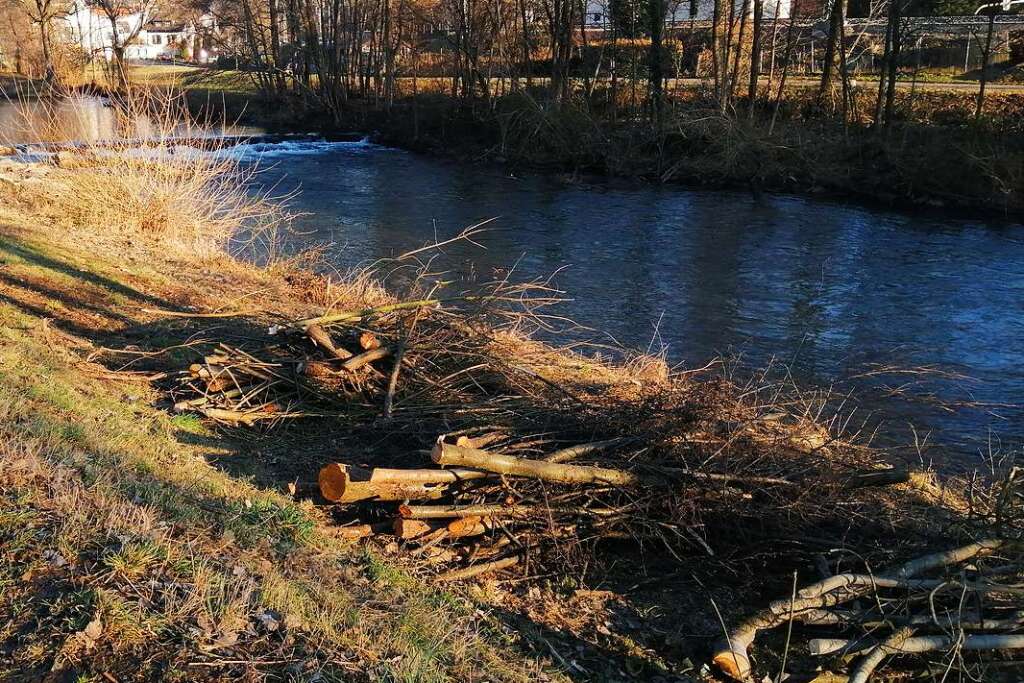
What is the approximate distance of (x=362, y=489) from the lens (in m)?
6.36

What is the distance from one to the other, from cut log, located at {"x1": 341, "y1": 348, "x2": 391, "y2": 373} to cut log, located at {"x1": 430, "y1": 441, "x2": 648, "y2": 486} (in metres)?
2.01

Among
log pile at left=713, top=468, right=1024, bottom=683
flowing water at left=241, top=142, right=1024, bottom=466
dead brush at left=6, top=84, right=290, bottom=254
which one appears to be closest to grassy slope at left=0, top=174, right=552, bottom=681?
log pile at left=713, top=468, right=1024, bottom=683

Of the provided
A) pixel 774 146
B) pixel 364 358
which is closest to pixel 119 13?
A: pixel 774 146

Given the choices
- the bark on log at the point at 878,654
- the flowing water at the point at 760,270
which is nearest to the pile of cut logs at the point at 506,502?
the bark on log at the point at 878,654

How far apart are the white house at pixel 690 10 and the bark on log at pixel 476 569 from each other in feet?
97.8

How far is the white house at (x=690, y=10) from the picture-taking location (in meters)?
35.4

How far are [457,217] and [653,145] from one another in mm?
10245

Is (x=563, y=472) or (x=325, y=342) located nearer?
(x=563, y=472)

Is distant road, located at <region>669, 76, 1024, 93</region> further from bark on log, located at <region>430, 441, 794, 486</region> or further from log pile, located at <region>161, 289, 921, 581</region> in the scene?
bark on log, located at <region>430, 441, 794, 486</region>

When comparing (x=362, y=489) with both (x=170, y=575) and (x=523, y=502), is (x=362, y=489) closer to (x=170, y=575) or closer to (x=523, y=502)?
(x=523, y=502)

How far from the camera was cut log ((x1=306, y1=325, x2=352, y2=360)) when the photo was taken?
8297 millimetres

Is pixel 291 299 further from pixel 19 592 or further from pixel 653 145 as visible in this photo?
pixel 653 145

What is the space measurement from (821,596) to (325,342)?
15.1ft

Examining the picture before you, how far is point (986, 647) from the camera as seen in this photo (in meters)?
5.35
